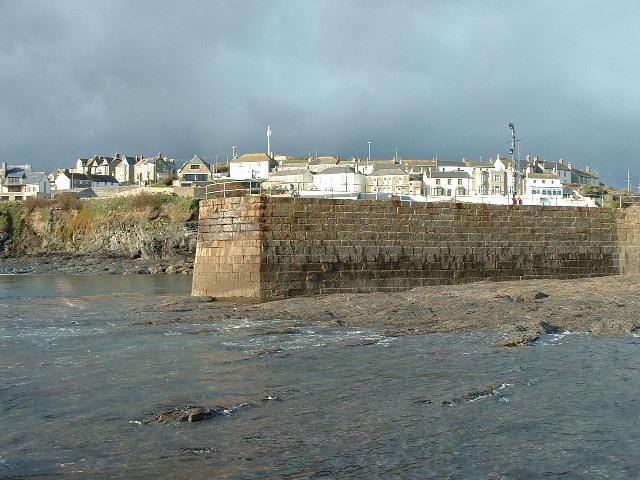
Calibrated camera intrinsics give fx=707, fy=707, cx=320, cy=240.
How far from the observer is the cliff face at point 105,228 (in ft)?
197

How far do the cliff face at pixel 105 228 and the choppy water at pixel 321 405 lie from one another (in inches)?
1785

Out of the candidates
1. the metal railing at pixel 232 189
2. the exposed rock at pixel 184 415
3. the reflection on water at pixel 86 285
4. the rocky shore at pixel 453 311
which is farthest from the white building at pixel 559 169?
the exposed rock at pixel 184 415

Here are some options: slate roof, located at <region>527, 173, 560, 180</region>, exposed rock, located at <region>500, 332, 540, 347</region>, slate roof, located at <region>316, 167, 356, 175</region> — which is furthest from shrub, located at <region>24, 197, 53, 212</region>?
exposed rock, located at <region>500, 332, 540, 347</region>

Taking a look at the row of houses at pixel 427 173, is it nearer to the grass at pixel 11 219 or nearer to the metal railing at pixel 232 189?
the grass at pixel 11 219

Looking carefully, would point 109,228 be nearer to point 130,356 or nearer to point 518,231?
point 518,231

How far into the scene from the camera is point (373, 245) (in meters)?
23.1

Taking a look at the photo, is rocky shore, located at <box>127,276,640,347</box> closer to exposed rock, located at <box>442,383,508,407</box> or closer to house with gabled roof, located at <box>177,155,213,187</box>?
exposed rock, located at <box>442,383,508,407</box>

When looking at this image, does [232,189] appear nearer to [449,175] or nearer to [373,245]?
[373,245]

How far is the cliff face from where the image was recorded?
59.9 m

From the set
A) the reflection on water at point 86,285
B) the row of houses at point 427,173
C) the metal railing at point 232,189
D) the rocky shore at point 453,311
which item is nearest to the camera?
the rocky shore at point 453,311

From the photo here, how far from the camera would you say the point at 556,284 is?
2322 cm

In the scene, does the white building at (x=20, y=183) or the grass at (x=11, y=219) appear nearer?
the grass at (x=11, y=219)

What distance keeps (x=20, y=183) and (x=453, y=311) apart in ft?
307

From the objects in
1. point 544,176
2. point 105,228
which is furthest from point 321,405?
point 544,176
